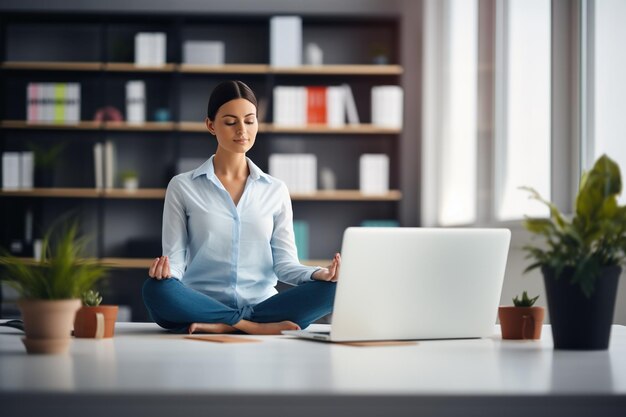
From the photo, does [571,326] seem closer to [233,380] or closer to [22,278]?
[233,380]

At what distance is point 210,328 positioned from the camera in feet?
7.42

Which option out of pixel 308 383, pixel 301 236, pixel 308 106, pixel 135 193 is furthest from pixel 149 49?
pixel 308 383

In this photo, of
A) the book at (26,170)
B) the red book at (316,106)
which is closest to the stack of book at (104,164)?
the book at (26,170)

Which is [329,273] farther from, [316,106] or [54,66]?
[54,66]

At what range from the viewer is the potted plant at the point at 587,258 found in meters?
1.69

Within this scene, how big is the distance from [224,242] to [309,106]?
318 cm

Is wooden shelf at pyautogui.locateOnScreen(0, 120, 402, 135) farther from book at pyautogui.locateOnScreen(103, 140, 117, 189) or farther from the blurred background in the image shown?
book at pyautogui.locateOnScreen(103, 140, 117, 189)

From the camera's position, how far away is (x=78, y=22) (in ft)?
19.3

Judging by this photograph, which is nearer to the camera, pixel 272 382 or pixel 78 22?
pixel 272 382

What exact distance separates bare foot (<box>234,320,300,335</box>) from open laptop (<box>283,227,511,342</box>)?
266 mm

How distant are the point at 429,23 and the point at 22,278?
4.43 meters

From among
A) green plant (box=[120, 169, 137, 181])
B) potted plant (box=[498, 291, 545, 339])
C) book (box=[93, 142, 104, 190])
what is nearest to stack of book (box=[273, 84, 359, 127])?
green plant (box=[120, 169, 137, 181])

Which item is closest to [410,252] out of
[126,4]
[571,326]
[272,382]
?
[571,326]

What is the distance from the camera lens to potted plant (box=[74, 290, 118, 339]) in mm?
1971
